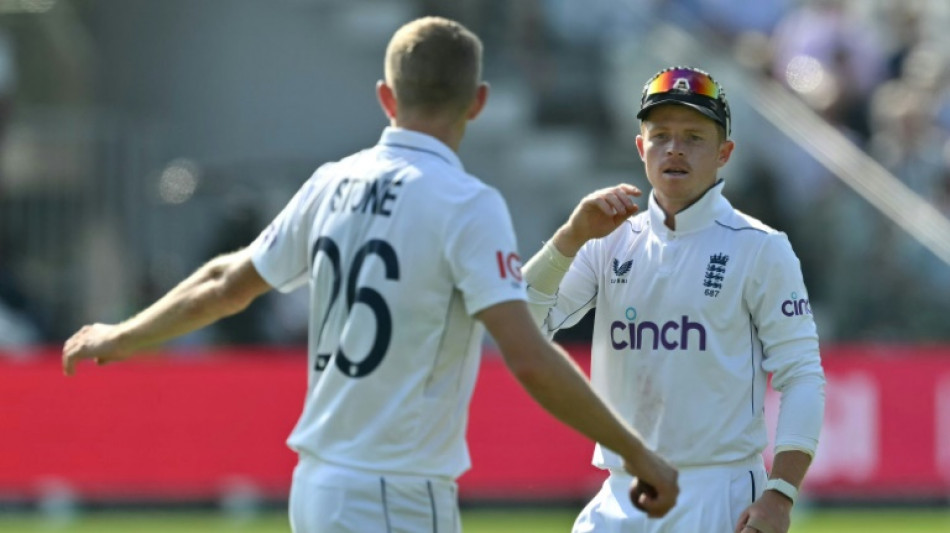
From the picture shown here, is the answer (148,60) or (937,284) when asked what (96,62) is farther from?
(937,284)

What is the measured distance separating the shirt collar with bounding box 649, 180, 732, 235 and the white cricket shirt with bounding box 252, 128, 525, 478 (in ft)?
3.59

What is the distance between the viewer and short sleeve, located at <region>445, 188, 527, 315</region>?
5.05 metres

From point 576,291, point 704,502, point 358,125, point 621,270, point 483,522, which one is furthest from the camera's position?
point 358,125

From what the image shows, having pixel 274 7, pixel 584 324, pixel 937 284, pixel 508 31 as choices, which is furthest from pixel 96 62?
pixel 937 284

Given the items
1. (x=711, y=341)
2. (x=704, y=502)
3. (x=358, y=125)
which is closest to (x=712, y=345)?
(x=711, y=341)

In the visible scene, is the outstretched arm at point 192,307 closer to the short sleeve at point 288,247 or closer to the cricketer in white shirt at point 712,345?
the short sleeve at point 288,247

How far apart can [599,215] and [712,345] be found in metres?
0.58

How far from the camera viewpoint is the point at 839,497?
14.6 metres

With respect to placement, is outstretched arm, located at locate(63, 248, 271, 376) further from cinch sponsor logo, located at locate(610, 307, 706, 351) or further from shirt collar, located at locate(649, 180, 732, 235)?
shirt collar, located at locate(649, 180, 732, 235)

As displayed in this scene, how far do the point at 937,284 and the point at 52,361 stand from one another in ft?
26.0

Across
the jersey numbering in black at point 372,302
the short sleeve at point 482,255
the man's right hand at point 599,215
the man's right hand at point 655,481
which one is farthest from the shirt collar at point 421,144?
the man's right hand at point 655,481

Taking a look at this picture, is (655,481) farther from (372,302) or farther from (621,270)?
(621,270)

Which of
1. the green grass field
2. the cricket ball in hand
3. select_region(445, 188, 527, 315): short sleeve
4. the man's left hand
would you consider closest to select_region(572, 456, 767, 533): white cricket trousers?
the man's left hand

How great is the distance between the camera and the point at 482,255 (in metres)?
5.07
